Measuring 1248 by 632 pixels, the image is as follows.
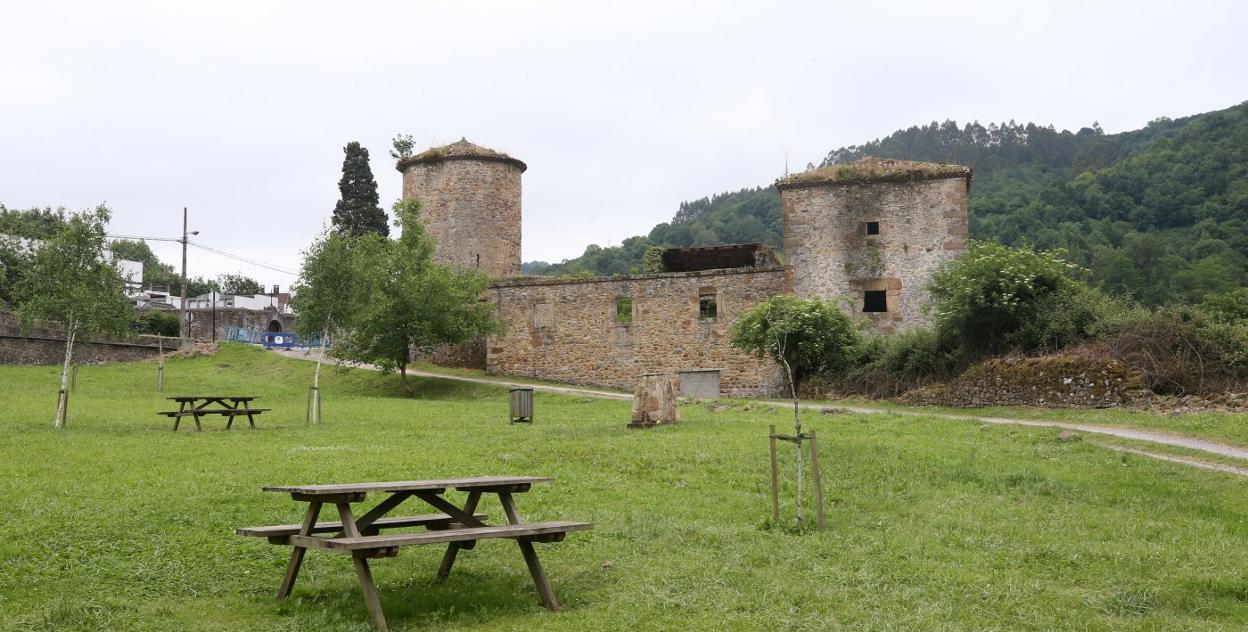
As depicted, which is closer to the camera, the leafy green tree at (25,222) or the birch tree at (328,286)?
the birch tree at (328,286)

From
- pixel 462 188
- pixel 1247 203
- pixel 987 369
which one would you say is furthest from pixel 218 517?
pixel 1247 203

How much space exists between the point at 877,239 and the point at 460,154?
57.8ft

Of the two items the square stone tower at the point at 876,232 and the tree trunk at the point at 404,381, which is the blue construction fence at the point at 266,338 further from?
the square stone tower at the point at 876,232

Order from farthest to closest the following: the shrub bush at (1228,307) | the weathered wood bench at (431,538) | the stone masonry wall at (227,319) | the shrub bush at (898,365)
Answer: the stone masonry wall at (227,319)
the shrub bush at (898,365)
the shrub bush at (1228,307)
the weathered wood bench at (431,538)

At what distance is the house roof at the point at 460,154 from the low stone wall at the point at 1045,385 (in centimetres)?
2225

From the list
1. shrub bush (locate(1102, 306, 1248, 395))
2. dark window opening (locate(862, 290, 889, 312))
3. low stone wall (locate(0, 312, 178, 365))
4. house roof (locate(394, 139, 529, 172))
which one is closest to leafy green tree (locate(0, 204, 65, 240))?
low stone wall (locate(0, 312, 178, 365))

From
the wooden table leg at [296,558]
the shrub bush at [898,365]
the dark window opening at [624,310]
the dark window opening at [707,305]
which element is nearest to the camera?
the wooden table leg at [296,558]

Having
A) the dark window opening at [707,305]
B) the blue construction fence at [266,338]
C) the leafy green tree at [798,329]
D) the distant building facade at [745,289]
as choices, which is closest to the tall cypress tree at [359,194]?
the blue construction fence at [266,338]

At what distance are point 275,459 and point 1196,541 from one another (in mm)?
11105

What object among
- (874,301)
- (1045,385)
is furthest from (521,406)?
(874,301)

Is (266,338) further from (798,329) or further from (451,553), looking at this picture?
(451,553)

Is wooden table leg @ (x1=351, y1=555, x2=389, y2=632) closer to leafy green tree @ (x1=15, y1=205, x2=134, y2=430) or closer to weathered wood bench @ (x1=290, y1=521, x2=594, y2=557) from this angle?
weathered wood bench @ (x1=290, y1=521, x2=594, y2=557)

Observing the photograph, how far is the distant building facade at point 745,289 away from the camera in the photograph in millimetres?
32562

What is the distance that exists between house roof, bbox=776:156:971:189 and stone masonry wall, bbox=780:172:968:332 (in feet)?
0.52
